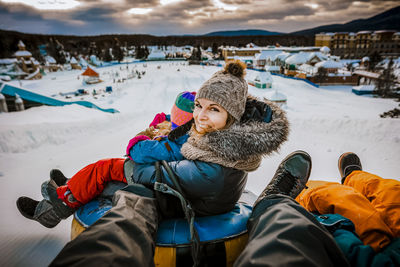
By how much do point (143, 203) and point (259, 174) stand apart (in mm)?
2403

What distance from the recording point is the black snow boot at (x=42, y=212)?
1.86 metres

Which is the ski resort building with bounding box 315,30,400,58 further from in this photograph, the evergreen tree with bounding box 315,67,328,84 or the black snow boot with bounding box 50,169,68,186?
the black snow boot with bounding box 50,169,68,186

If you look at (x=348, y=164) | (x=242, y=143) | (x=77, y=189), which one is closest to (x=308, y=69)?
(x=348, y=164)

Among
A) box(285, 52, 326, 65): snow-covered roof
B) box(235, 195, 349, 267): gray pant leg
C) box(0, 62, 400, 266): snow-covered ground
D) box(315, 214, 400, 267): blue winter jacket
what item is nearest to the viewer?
box(235, 195, 349, 267): gray pant leg

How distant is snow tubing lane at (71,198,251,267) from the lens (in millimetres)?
1413

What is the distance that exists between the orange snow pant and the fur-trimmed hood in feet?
2.58

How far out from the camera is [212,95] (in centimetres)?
154

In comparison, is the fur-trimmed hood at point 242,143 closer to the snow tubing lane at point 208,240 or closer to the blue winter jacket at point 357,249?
the snow tubing lane at point 208,240

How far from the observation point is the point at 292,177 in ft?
6.44

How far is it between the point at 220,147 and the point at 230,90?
1.41 feet

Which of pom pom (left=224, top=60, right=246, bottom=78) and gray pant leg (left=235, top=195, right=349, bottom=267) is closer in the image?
gray pant leg (left=235, top=195, right=349, bottom=267)

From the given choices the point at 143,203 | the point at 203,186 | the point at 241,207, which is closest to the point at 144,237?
the point at 143,203

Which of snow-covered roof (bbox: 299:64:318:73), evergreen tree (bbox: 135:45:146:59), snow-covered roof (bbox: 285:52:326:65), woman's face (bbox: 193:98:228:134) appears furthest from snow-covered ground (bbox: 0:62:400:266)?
evergreen tree (bbox: 135:45:146:59)

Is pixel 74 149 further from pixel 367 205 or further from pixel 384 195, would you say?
pixel 384 195
